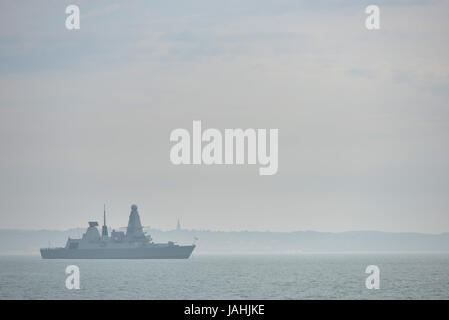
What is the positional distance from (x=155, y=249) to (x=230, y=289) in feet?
280
